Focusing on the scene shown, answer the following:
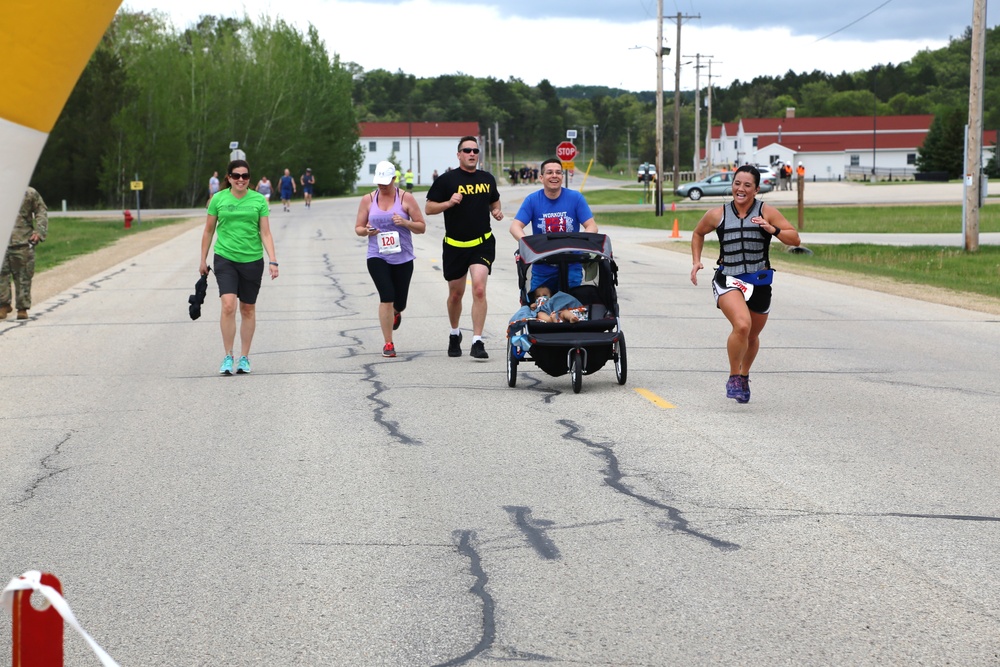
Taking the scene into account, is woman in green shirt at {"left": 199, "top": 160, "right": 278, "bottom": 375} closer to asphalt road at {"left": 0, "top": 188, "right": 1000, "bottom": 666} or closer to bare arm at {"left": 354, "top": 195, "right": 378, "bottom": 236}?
asphalt road at {"left": 0, "top": 188, "right": 1000, "bottom": 666}

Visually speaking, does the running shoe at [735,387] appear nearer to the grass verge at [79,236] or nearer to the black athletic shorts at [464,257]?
the black athletic shorts at [464,257]

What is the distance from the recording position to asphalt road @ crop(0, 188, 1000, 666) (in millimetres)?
4891

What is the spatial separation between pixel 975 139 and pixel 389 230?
18.9 m

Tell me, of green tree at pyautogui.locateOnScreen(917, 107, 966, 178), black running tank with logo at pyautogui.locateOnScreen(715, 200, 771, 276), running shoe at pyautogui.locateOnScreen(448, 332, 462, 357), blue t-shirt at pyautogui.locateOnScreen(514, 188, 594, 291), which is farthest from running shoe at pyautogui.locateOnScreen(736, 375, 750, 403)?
green tree at pyautogui.locateOnScreen(917, 107, 966, 178)

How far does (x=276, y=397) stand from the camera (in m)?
10.7

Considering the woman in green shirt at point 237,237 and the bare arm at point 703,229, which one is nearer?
the bare arm at point 703,229

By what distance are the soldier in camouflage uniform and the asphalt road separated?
10.4 feet

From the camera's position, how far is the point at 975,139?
1086 inches

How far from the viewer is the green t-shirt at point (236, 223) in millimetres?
11555

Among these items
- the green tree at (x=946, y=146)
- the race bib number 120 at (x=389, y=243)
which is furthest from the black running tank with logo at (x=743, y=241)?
the green tree at (x=946, y=146)

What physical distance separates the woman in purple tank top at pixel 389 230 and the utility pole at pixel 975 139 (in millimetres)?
18383

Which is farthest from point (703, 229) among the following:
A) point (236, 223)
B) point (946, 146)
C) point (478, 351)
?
point (946, 146)

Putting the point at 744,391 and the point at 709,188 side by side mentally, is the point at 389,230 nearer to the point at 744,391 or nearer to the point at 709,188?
the point at 744,391

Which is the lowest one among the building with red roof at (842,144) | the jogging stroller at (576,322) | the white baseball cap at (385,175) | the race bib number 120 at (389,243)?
the jogging stroller at (576,322)
